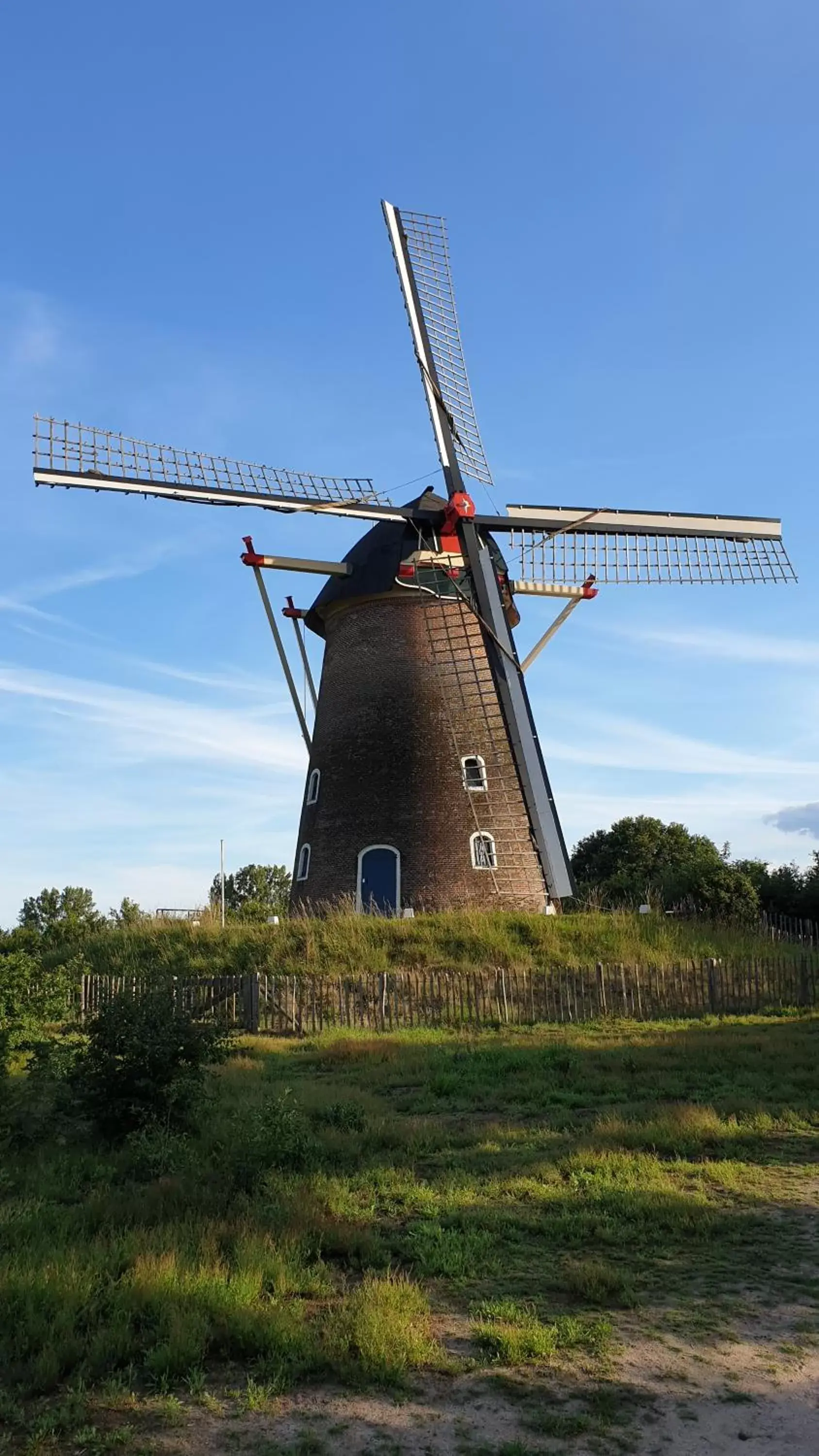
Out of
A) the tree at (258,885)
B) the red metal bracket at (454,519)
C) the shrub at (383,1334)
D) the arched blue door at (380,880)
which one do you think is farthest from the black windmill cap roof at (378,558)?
the tree at (258,885)

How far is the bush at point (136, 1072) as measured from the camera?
898cm

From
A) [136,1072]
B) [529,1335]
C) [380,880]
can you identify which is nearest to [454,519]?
[380,880]

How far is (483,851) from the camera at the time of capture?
923 inches

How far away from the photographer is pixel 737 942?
72.1 feet

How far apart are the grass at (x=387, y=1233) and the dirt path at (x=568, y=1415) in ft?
0.44

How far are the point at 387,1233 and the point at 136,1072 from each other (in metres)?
3.35

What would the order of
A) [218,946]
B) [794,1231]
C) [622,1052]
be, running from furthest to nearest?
[218,946] → [622,1052] → [794,1231]

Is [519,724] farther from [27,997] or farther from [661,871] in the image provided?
[661,871]

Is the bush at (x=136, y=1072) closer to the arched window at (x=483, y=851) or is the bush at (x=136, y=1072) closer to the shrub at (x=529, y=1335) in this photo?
the shrub at (x=529, y=1335)

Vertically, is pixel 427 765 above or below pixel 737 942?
above

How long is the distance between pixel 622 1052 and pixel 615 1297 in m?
8.37

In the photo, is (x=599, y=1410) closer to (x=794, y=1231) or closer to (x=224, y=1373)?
(x=224, y=1373)

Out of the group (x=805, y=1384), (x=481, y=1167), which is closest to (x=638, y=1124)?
(x=481, y=1167)

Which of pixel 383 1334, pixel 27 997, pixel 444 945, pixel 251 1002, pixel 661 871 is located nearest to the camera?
pixel 383 1334
